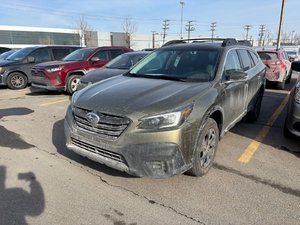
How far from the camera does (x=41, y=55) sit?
1109cm

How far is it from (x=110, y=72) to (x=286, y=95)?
6.44 m

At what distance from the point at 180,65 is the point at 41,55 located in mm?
8744

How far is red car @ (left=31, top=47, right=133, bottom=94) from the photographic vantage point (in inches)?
345

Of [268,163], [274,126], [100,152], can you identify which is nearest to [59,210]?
[100,152]

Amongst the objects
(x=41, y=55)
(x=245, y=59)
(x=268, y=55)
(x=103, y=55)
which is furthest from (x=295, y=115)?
(x=41, y=55)

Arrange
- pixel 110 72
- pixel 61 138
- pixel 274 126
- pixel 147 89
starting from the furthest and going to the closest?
pixel 110 72 < pixel 274 126 < pixel 61 138 < pixel 147 89

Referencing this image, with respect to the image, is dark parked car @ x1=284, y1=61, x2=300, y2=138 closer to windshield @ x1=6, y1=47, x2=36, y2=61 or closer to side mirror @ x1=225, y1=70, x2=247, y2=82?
side mirror @ x1=225, y1=70, x2=247, y2=82

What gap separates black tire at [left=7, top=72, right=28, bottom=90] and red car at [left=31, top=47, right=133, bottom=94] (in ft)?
6.24

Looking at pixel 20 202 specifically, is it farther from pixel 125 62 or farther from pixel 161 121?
pixel 125 62

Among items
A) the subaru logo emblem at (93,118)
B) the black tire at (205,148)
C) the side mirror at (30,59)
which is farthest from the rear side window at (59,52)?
the black tire at (205,148)

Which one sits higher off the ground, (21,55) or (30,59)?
(21,55)

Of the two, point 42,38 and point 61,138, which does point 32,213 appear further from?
point 42,38

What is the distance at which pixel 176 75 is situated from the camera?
158 inches

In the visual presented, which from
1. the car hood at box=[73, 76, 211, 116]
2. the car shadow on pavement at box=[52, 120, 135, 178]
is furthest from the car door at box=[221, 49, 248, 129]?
the car shadow on pavement at box=[52, 120, 135, 178]
